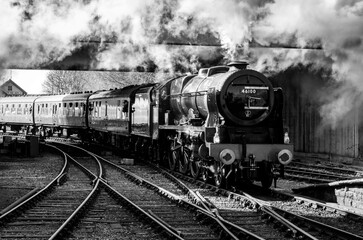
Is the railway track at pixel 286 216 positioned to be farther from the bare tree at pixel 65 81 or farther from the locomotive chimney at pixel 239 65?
the bare tree at pixel 65 81

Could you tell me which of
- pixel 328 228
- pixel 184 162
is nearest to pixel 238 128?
pixel 184 162

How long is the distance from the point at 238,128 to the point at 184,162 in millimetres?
3056

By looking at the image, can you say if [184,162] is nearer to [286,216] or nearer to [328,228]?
[286,216]

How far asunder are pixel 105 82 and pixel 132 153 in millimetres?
53208

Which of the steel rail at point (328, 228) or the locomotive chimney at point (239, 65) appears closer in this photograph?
the steel rail at point (328, 228)

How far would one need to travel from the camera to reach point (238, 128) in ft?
37.6

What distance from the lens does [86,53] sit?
72.2ft

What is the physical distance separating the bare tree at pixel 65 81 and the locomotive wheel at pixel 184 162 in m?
58.0

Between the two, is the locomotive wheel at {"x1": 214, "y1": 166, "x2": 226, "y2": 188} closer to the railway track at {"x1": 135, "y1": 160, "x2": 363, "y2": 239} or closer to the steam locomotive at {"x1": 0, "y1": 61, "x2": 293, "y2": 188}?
the steam locomotive at {"x1": 0, "y1": 61, "x2": 293, "y2": 188}

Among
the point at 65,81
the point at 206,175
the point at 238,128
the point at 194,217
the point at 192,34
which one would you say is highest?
the point at 65,81

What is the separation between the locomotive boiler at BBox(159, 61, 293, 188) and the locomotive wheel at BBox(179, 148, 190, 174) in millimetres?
827

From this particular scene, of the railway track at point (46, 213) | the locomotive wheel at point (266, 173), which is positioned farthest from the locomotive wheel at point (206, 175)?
the railway track at point (46, 213)

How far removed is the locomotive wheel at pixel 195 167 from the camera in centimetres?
1264

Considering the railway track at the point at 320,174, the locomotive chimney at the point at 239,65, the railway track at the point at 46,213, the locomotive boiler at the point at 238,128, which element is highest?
the locomotive chimney at the point at 239,65
